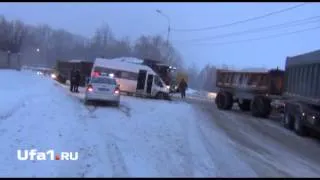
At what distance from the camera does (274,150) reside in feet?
54.7

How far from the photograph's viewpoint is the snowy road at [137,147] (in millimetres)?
11000

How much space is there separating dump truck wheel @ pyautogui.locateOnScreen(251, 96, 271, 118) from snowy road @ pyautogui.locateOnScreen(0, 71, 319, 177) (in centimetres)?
1015

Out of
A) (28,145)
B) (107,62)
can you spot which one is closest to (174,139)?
(28,145)

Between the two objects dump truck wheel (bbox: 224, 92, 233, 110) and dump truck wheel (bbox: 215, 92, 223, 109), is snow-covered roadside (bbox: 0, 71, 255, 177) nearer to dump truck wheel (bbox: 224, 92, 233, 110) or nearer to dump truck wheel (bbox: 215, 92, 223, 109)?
dump truck wheel (bbox: 224, 92, 233, 110)

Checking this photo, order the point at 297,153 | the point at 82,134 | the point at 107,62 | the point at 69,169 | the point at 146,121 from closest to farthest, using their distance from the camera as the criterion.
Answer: the point at 69,169, the point at 82,134, the point at 297,153, the point at 146,121, the point at 107,62

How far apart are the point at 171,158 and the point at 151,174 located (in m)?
2.18

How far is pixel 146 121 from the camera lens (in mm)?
20734

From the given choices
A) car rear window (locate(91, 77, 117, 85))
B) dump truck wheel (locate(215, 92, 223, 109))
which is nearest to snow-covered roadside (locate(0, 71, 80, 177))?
car rear window (locate(91, 77, 117, 85))

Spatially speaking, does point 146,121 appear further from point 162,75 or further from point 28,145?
point 162,75

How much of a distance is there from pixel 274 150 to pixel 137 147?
15.7ft

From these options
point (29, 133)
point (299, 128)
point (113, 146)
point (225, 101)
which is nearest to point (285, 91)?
point (299, 128)

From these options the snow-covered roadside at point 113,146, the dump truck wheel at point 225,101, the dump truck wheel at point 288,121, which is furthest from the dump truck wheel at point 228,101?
the snow-covered roadside at point 113,146

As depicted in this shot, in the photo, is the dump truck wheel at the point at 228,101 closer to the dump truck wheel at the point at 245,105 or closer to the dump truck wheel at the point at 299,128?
the dump truck wheel at the point at 245,105

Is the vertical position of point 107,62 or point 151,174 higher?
point 107,62
